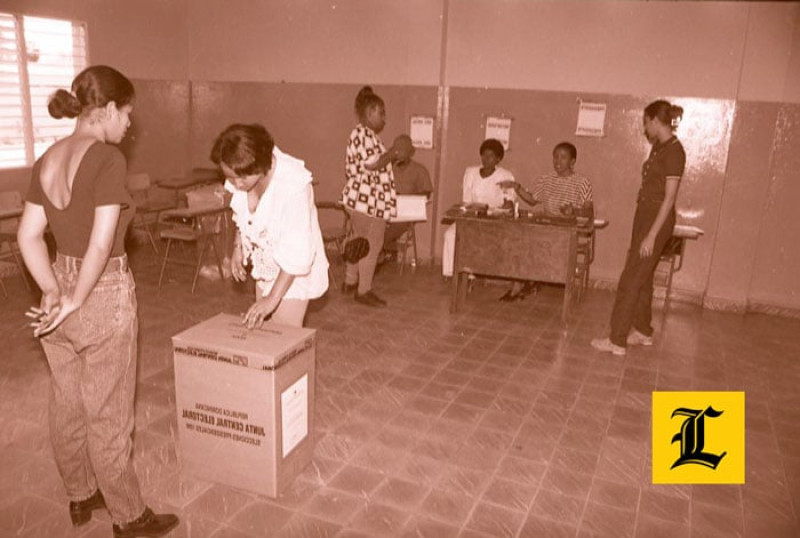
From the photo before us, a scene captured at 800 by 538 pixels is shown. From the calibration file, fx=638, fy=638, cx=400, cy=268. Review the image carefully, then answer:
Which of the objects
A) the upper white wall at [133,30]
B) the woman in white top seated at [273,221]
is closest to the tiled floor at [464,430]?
the woman in white top seated at [273,221]

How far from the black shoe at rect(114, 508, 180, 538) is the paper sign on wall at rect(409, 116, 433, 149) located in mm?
5290

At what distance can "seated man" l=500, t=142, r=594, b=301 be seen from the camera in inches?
233

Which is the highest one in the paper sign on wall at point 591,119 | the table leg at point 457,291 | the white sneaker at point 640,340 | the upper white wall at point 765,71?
the upper white wall at point 765,71

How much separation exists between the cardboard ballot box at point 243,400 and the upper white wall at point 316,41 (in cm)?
498

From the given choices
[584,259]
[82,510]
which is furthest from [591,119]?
[82,510]

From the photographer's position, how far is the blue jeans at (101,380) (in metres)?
2.23

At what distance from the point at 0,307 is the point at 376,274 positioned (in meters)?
3.43

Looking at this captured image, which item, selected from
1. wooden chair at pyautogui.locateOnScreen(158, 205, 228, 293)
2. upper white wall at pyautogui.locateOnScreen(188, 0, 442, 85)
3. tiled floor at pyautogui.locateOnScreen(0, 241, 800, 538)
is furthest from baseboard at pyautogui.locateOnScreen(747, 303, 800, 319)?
wooden chair at pyautogui.locateOnScreen(158, 205, 228, 293)

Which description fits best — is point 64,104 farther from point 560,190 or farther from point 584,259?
point 584,259

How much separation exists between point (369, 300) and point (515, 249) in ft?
4.50

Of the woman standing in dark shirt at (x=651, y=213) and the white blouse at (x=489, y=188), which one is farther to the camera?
the white blouse at (x=489, y=188)

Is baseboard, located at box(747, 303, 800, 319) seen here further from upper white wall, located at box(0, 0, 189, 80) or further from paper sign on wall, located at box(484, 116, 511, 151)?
upper white wall, located at box(0, 0, 189, 80)

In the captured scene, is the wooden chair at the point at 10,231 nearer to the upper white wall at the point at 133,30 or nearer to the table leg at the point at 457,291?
the upper white wall at the point at 133,30

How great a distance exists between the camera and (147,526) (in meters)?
2.47
